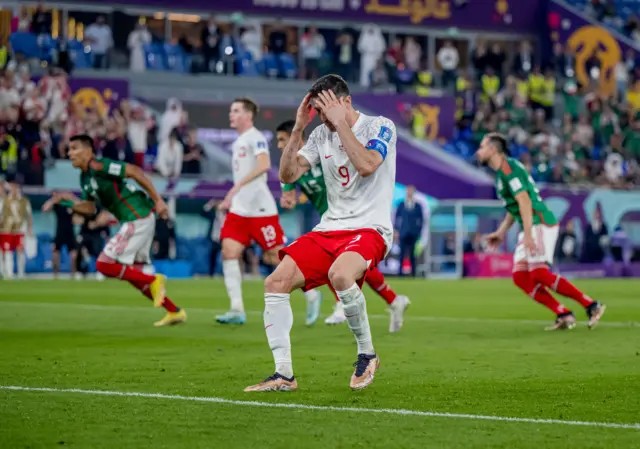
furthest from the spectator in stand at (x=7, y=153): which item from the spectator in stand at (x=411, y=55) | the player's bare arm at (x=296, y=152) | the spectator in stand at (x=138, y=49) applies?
the player's bare arm at (x=296, y=152)

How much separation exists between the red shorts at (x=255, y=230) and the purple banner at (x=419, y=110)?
911 inches

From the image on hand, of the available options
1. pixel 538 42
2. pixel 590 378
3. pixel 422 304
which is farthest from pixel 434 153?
pixel 590 378

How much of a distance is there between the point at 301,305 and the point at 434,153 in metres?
19.3

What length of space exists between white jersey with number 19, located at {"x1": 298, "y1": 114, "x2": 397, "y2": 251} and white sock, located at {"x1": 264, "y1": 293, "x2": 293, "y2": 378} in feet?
2.15

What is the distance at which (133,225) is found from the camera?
14508 millimetres

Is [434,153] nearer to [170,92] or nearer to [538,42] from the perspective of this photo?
[170,92]

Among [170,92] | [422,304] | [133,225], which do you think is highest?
[170,92]

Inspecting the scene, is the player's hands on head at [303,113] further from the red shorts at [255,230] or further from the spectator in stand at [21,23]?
the spectator in stand at [21,23]

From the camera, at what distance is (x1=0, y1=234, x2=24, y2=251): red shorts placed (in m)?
28.1

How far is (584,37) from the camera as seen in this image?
47.0 m

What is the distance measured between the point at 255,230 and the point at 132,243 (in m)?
1.48

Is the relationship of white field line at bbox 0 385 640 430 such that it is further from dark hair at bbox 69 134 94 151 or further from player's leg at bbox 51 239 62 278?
player's leg at bbox 51 239 62 278

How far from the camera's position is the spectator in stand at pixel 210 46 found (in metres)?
37.1

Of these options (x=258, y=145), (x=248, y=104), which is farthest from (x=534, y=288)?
(x=248, y=104)
